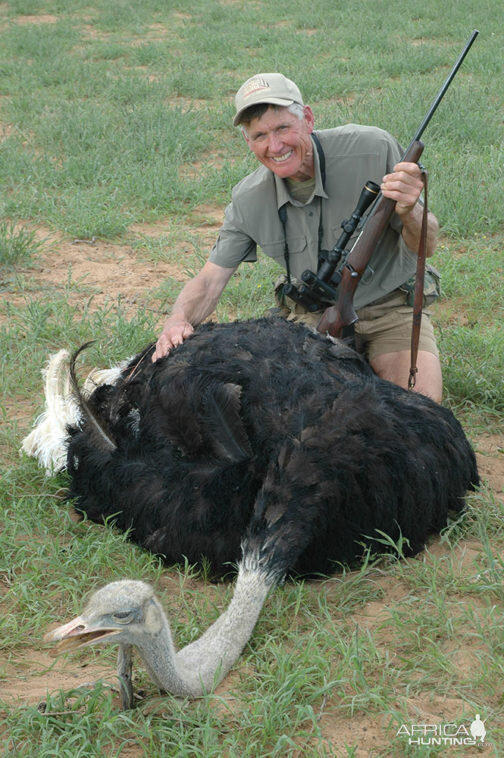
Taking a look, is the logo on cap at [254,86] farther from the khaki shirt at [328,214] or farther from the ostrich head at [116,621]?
the ostrich head at [116,621]

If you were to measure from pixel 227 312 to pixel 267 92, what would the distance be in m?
1.87

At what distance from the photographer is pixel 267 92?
4.39 meters

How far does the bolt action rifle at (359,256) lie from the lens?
4301 mm

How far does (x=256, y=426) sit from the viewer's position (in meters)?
3.49

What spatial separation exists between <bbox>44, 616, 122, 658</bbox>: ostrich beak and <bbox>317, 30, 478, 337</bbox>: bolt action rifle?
82.6 inches

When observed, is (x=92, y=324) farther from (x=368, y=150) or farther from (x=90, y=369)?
(x=368, y=150)

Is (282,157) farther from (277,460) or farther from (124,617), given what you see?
(124,617)

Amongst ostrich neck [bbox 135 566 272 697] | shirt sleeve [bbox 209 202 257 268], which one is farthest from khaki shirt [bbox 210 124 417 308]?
ostrich neck [bbox 135 566 272 697]

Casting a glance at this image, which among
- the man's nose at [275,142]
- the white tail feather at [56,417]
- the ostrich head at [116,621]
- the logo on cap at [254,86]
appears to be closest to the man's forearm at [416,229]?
the man's nose at [275,142]

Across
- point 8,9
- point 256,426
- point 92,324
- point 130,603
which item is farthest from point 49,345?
point 8,9

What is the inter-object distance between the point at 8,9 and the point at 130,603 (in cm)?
1473

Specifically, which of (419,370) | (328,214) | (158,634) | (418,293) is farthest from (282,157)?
(158,634)

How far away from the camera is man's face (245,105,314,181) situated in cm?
447

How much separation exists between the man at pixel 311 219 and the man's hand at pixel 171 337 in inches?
1.6
